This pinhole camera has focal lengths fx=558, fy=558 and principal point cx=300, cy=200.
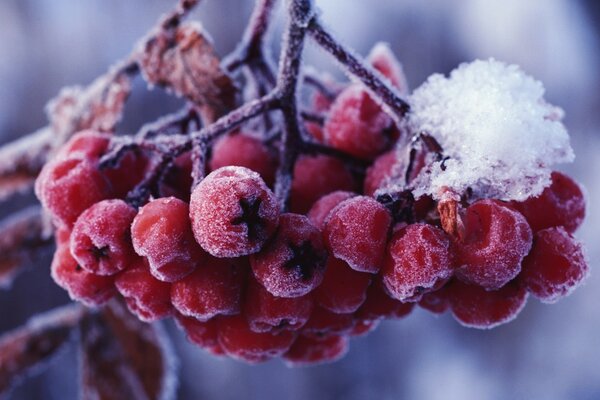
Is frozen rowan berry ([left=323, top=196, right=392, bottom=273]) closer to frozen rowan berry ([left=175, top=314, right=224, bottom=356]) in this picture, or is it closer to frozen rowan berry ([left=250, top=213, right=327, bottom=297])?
frozen rowan berry ([left=250, top=213, right=327, bottom=297])

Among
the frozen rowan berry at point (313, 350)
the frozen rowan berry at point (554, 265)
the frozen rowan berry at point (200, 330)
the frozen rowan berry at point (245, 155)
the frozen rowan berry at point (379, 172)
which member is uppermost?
the frozen rowan berry at point (245, 155)

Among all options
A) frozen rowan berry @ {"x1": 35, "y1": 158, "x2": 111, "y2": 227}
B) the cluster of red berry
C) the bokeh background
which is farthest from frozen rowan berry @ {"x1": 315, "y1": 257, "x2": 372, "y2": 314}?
the bokeh background

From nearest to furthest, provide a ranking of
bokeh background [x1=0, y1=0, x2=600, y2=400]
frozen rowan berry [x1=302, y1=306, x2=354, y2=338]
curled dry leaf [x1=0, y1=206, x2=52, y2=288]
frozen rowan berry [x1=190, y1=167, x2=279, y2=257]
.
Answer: frozen rowan berry [x1=190, y1=167, x2=279, y2=257] → frozen rowan berry [x1=302, y1=306, x2=354, y2=338] → curled dry leaf [x1=0, y1=206, x2=52, y2=288] → bokeh background [x1=0, y1=0, x2=600, y2=400]

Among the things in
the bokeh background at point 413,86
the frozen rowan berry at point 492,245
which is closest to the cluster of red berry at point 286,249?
the frozen rowan berry at point 492,245

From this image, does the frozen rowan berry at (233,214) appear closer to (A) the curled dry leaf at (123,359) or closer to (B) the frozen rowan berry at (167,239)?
(B) the frozen rowan berry at (167,239)

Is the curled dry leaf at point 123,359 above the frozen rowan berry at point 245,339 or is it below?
above
